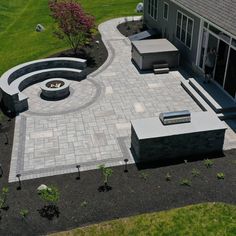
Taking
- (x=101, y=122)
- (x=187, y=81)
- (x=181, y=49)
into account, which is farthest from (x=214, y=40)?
(x=101, y=122)

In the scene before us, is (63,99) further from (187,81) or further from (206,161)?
(206,161)

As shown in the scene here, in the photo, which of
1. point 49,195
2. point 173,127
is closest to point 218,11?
point 173,127

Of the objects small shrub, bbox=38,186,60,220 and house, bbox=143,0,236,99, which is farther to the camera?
house, bbox=143,0,236,99

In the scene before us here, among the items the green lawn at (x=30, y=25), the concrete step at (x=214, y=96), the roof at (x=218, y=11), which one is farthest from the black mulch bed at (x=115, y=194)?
the green lawn at (x=30, y=25)

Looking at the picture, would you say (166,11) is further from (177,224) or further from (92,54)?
(177,224)

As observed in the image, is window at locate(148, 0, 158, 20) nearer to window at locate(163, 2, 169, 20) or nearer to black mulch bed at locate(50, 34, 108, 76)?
window at locate(163, 2, 169, 20)

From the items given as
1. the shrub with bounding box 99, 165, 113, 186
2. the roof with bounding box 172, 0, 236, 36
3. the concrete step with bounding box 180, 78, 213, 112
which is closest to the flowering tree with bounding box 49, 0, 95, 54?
the roof with bounding box 172, 0, 236, 36

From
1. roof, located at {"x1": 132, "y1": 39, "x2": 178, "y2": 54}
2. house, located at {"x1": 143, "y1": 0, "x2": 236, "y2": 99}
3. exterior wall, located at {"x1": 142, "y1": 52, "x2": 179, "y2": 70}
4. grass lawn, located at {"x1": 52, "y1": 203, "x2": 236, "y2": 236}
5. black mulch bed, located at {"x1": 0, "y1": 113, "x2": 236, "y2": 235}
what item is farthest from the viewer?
roof, located at {"x1": 132, "y1": 39, "x2": 178, "y2": 54}
